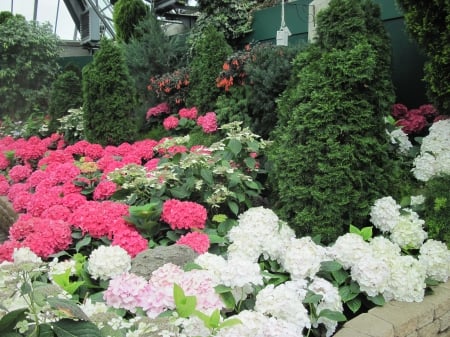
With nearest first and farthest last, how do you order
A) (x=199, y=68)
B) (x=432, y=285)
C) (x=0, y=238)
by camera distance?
(x=432, y=285) < (x=0, y=238) < (x=199, y=68)

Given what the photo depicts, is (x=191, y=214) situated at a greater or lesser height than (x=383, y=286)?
greater

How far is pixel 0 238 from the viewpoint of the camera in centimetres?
457

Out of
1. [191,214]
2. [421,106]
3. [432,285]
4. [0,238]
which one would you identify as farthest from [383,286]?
[0,238]

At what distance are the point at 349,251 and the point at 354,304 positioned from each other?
245mm

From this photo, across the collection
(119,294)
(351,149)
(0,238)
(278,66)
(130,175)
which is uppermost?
(278,66)

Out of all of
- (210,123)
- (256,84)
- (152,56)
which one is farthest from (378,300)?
(152,56)

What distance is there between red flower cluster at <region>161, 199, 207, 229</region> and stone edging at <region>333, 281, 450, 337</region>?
1.03m

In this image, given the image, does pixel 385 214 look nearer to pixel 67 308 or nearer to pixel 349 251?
pixel 349 251

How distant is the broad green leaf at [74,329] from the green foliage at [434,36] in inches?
114

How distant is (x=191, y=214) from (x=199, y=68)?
3.16 meters

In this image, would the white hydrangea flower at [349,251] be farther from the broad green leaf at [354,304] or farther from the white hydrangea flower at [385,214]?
the white hydrangea flower at [385,214]

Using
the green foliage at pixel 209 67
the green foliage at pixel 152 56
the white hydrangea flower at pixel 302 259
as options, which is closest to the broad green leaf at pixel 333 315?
the white hydrangea flower at pixel 302 259

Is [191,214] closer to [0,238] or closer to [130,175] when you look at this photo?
[130,175]

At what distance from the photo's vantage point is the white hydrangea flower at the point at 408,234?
254 centimetres
